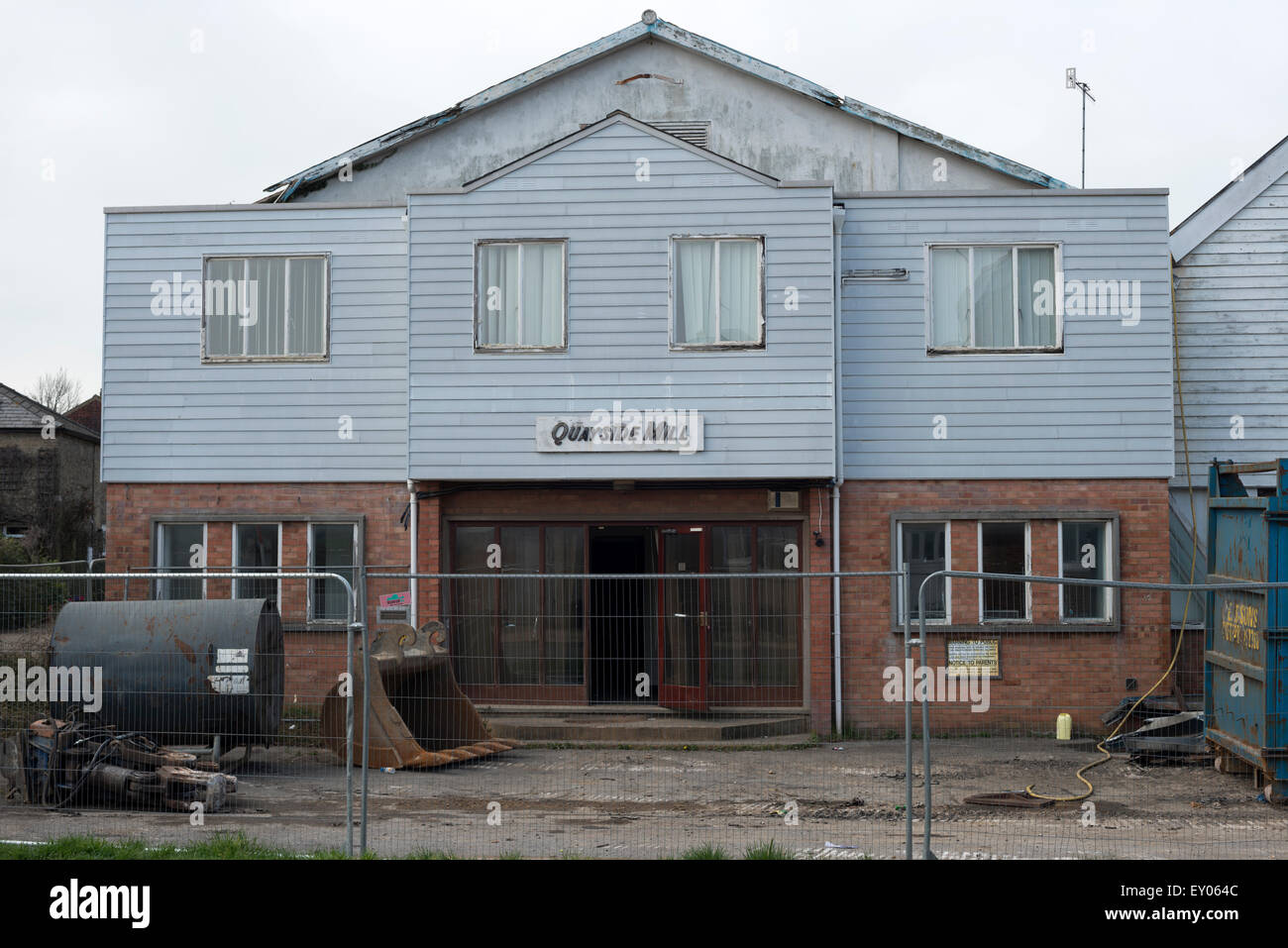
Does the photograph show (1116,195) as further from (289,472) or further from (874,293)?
(289,472)

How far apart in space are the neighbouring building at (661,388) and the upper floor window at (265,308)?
0.13ft

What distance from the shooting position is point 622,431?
1605 centimetres

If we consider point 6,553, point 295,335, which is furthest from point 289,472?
point 6,553

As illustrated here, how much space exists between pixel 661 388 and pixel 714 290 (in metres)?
1.46

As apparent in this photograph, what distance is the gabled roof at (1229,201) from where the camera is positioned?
18094 mm

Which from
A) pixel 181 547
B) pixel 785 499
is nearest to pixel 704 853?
pixel 785 499

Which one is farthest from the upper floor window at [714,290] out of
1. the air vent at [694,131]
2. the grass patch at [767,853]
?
the grass patch at [767,853]

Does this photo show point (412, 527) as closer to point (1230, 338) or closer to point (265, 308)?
point (265, 308)

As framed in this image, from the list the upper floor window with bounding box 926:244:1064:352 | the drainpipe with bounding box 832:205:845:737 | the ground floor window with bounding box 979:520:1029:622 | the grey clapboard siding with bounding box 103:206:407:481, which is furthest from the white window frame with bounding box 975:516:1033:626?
the grey clapboard siding with bounding box 103:206:407:481

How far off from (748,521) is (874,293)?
350cm

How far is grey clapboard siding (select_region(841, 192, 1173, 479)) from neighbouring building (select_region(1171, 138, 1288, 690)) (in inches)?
56.2

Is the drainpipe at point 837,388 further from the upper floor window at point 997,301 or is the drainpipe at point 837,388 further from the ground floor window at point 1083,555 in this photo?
the ground floor window at point 1083,555

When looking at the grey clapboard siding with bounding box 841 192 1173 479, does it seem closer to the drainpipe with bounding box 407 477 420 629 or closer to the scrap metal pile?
the drainpipe with bounding box 407 477 420 629
